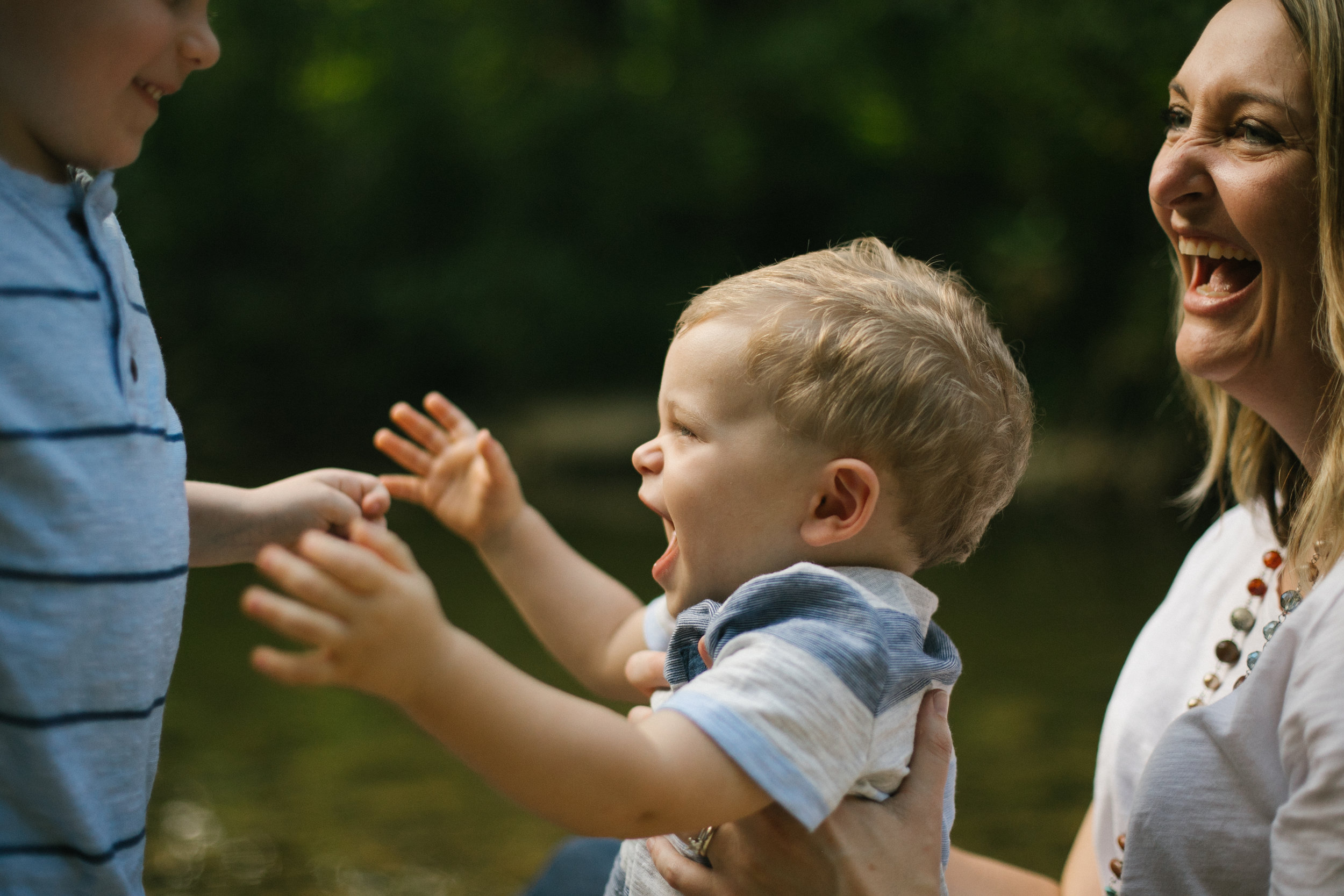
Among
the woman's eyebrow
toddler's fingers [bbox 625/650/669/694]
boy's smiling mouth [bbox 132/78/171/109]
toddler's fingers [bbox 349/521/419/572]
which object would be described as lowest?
toddler's fingers [bbox 625/650/669/694]

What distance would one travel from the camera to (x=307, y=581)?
860 mm

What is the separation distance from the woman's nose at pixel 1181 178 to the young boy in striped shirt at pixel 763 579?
30cm

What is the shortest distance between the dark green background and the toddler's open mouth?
15.5 ft

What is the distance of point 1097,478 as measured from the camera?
23.4ft

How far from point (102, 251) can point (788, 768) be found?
71 centimetres

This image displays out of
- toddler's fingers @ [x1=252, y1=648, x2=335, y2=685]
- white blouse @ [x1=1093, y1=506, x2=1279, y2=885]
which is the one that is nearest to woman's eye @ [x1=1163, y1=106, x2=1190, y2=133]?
white blouse @ [x1=1093, y1=506, x2=1279, y2=885]

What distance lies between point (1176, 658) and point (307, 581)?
1.20 m

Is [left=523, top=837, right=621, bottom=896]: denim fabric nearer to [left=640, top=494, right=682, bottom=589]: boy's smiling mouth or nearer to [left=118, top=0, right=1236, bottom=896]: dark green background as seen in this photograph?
[left=640, top=494, right=682, bottom=589]: boy's smiling mouth

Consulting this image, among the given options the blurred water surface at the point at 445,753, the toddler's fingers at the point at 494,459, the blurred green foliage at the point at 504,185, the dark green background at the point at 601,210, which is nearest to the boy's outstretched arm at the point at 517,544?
the toddler's fingers at the point at 494,459

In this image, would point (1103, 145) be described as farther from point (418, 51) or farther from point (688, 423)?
point (688, 423)

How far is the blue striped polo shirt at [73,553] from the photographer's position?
0.93 meters

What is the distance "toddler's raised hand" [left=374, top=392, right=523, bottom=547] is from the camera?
155 cm

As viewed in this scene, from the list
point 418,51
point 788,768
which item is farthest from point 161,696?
point 418,51

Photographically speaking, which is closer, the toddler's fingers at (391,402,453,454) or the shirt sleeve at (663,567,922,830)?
the shirt sleeve at (663,567,922,830)
